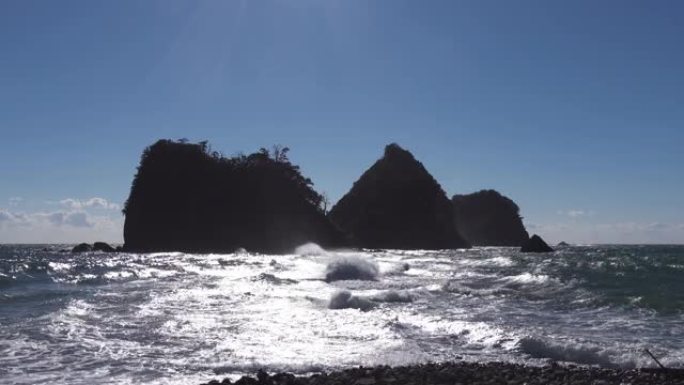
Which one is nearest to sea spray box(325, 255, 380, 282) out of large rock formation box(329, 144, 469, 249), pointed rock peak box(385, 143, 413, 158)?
large rock formation box(329, 144, 469, 249)

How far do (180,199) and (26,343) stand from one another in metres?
102

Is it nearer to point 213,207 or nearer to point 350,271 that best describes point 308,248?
point 213,207

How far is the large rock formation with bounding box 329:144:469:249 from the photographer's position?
143000 mm

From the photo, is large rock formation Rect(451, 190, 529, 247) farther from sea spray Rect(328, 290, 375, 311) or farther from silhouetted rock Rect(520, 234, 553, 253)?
sea spray Rect(328, 290, 375, 311)

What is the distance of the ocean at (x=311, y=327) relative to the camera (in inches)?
546

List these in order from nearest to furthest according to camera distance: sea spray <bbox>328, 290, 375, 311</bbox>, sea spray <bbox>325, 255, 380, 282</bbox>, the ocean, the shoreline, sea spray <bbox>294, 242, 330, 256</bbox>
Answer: the shoreline < the ocean < sea spray <bbox>328, 290, 375, 311</bbox> < sea spray <bbox>325, 255, 380, 282</bbox> < sea spray <bbox>294, 242, 330, 256</bbox>

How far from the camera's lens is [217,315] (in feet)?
69.6

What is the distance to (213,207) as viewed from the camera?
116 metres

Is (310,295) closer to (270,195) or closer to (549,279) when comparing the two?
(549,279)

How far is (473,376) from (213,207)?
10754 centimetres

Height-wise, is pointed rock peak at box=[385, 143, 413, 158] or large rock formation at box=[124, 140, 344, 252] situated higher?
pointed rock peak at box=[385, 143, 413, 158]

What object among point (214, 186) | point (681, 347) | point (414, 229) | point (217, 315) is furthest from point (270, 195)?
point (681, 347)

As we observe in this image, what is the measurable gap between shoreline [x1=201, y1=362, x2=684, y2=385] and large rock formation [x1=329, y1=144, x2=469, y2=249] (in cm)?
12648

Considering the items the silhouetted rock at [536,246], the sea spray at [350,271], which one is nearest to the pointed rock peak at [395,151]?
the silhouetted rock at [536,246]
